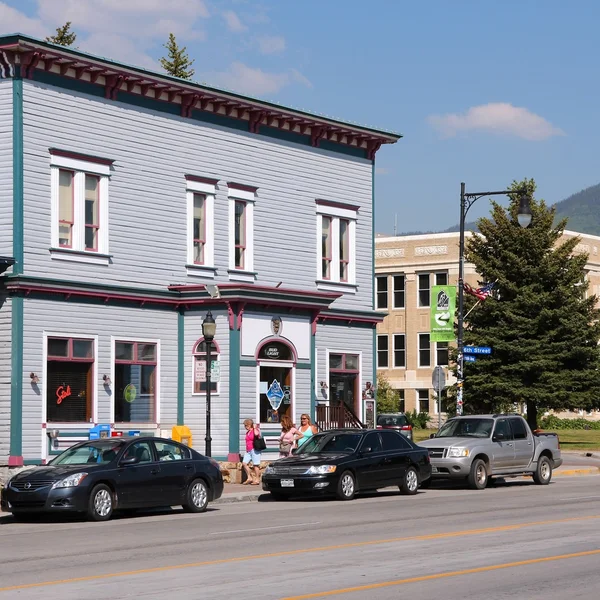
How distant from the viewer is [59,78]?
31.5m

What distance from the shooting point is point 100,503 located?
23.0m

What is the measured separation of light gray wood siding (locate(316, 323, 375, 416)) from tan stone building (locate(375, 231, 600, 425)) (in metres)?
42.7

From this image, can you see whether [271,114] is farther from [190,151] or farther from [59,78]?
[59,78]

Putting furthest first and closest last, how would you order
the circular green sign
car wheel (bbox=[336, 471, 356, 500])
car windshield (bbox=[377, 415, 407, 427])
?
car windshield (bbox=[377, 415, 407, 427]) → the circular green sign → car wheel (bbox=[336, 471, 356, 500])

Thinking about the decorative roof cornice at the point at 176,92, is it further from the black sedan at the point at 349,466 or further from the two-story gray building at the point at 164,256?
the black sedan at the point at 349,466

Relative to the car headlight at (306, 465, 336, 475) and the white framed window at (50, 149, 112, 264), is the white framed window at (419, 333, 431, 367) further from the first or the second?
the car headlight at (306, 465, 336, 475)

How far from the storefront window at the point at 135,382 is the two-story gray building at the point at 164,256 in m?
0.04

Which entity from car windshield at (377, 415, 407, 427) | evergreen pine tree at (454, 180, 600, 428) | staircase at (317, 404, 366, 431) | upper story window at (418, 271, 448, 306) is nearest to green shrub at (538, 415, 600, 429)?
upper story window at (418, 271, 448, 306)

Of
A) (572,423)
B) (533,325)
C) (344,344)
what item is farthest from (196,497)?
(572,423)

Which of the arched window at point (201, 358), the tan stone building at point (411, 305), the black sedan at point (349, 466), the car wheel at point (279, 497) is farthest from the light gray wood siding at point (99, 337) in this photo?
the tan stone building at point (411, 305)

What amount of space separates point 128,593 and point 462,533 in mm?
7392

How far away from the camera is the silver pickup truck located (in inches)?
1219

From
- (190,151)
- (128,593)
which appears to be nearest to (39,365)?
(190,151)

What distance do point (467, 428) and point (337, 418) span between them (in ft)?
24.0
